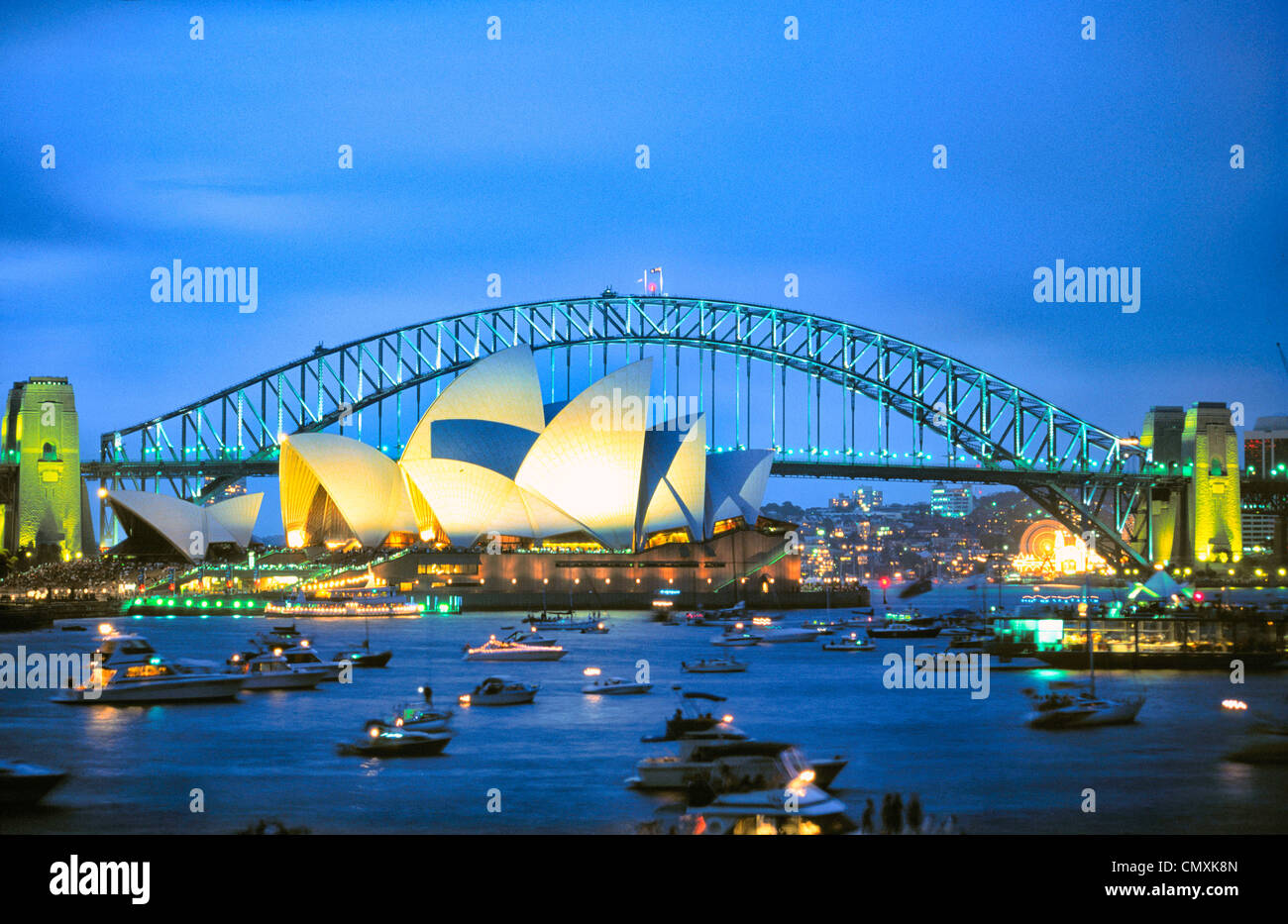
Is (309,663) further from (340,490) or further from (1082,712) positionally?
(340,490)

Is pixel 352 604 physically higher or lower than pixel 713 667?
lower

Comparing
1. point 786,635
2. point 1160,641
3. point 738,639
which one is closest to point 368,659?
point 738,639

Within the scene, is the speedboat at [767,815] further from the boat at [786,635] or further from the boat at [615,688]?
the boat at [786,635]

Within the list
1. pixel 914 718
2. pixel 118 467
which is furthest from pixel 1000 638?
pixel 118 467

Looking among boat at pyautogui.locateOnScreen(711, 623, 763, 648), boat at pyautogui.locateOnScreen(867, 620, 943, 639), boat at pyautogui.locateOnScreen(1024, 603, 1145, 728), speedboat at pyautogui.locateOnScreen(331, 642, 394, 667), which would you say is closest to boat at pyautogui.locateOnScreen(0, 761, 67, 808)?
boat at pyautogui.locateOnScreen(1024, 603, 1145, 728)

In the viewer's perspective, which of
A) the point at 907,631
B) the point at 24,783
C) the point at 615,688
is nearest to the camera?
the point at 24,783

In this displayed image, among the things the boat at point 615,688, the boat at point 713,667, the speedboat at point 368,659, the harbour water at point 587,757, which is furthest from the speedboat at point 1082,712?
the speedboat at point 368,659
